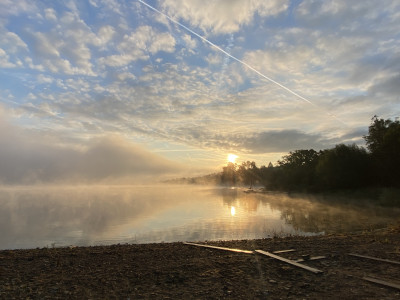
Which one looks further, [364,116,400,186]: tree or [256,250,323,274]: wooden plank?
[364,116,400,186]: tree

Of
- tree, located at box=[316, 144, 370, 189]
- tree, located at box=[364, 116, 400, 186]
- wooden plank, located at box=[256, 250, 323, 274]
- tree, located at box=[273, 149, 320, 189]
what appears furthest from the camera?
tree, located at box=[273, 149, 320, 189]

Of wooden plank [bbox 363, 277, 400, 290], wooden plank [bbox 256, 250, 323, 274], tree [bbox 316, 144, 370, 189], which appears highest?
tree [bbox 316, 144, 370, 189]

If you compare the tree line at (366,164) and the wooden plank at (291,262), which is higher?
the tree line at (366,164)

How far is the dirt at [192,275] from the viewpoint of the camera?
753cm

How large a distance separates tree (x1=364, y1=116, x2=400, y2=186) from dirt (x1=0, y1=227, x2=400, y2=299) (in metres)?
51.6

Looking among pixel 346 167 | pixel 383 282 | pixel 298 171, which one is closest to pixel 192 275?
pixel 383 282

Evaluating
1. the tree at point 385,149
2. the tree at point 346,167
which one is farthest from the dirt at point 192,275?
the tree at point 346,167

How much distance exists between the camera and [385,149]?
58.6 m

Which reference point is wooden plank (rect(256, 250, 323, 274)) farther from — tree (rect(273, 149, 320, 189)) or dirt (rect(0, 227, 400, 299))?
tree (rect(273, 149, 320, 189))

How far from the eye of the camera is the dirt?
753 cm

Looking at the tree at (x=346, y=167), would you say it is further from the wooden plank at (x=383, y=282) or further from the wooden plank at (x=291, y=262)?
the wooden plank at (x=383, y=282)

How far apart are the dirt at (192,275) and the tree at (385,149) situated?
5162 centimetres

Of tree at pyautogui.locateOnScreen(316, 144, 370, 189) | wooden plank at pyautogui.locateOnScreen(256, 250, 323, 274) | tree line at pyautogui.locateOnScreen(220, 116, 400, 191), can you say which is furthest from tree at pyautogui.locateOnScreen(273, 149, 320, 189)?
wooden plank at pyautogui.locateOnScreen(256, 250, 323, 274)

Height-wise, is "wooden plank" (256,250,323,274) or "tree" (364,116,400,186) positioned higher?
"tree" (364,116,400,186)
